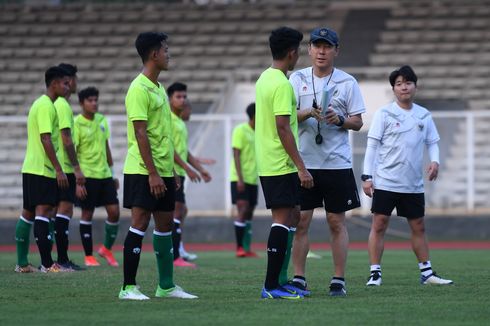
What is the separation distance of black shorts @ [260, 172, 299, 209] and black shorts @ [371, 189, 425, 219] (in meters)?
2.21

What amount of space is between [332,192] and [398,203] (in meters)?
1.73

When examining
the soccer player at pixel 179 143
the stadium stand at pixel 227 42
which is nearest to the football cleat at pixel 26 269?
the soccer player at pixel 179 143

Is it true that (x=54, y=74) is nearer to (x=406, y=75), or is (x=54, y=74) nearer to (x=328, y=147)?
(x=406, y=75)

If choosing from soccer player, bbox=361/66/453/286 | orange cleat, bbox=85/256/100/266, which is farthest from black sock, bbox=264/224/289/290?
orange cleat, bbox=85/256/100/266

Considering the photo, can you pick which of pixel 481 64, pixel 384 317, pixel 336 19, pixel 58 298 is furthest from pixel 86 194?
pixel 336 19

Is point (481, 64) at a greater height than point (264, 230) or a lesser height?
greater

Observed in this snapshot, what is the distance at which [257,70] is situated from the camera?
27.2 meters

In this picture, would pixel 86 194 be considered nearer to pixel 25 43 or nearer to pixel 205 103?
pixel 205 103

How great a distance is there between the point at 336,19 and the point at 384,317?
75.4 ft

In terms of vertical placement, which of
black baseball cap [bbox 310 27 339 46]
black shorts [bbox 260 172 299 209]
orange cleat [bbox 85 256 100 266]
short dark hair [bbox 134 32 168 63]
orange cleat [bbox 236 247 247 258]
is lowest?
orange cleat [bbox 236 247 247 258]

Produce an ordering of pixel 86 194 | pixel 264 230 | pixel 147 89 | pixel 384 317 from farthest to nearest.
A: pixel 264 230
pixel 86 194
pixel 147 89
pixel 384 317

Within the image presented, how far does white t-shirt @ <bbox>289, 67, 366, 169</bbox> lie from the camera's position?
31.4 ft

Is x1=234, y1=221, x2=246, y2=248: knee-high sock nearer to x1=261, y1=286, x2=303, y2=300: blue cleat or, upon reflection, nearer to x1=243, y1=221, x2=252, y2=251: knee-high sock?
x1=243, y1=221, x2=252, y2=251: knee-high sock

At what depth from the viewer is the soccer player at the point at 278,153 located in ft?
29.0
